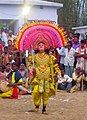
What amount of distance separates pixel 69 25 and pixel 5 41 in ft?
66.9

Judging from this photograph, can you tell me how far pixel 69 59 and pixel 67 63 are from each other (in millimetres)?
168

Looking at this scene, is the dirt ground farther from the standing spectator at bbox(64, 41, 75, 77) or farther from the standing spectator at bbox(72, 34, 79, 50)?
the standing spectator at bbox(72, 34, 79, 50)

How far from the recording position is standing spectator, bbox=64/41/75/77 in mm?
15633

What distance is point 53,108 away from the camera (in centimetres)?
1123

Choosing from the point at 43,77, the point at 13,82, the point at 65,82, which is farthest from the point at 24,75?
the point at 43,77

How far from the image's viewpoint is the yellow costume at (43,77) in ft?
34.0

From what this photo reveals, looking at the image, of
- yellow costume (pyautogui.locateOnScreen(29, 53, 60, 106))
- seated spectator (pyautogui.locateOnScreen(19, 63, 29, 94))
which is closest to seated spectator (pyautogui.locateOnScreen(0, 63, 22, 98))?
seated spectator (pyautogui.locateOnScreen(19, 63, 29, 94))

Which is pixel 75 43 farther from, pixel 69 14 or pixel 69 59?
pixel 69 14

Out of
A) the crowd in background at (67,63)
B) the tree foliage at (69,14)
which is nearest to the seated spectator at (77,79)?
the crowd in background at (67,63)

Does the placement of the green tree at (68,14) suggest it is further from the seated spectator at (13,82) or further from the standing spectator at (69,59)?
the seated spectator at (13,82)

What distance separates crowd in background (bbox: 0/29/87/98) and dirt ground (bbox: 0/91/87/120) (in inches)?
43.1

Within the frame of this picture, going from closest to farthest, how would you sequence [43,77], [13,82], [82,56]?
[43,77], [13,82], [82,56]

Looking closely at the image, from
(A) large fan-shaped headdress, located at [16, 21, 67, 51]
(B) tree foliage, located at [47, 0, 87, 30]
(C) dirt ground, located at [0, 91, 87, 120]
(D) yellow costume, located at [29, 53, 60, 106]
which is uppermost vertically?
(B) tree foliage, located at [47, 0, 87, 30]

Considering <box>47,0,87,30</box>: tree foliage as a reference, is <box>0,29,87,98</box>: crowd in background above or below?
below
